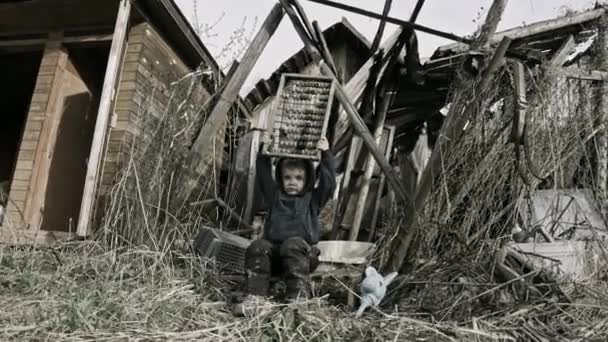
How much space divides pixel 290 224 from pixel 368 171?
2852 millimetres

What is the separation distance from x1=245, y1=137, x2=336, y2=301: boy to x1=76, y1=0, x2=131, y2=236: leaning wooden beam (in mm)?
1713

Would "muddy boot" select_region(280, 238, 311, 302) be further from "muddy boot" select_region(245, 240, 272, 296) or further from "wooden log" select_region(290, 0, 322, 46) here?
"wooden log" select_region(290, 0, 322, 46)

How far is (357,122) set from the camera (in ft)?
16.1

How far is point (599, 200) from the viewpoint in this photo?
4.90 metres

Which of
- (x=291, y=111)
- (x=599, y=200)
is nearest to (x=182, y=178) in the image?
(x=291, y=111)

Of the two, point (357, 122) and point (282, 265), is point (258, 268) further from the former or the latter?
point (357, 122)

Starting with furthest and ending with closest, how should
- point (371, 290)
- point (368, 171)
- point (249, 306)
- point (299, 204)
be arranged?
point (368, 171) → point (299, 204) → point (371, 290) → point (249, 306)

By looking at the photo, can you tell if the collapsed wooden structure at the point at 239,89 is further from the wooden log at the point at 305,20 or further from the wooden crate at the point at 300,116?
the wooden crate at the point at 300,116

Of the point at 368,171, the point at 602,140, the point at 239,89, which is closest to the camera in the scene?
the point at 239,89

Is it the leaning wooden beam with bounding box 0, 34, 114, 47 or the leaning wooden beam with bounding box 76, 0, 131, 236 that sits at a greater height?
the leaning wooden beam with bounding box 0, 34, 114, 47

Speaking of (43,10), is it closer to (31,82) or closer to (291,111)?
(31,82)

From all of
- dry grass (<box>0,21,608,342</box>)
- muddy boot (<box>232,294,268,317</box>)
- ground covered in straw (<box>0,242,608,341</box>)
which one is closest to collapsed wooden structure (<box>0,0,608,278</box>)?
dry grass (<box>0,21,608,342</box>)

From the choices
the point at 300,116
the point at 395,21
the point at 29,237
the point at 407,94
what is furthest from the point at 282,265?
the point at 407,94

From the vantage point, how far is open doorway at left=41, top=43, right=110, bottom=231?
5.96m
